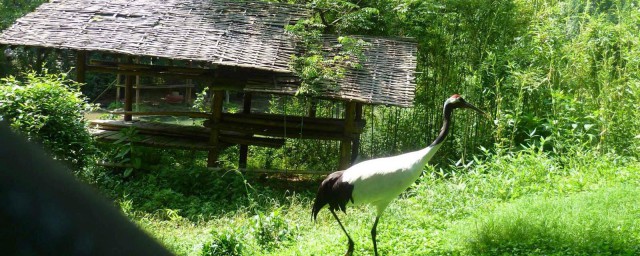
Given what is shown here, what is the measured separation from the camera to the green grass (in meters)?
6.01

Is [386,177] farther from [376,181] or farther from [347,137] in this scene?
[347,137]

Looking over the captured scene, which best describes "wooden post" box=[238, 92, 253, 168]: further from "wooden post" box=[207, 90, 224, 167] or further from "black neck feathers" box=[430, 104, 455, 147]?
"black neck feathers" box=[430, 104, 455, 147]

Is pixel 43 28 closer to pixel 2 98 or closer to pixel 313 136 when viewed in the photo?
pixel 2 98

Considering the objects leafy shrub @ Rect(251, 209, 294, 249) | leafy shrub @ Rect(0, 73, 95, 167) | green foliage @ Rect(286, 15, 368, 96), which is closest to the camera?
leafy shrub @ Rect(251, 209, 294, 249)

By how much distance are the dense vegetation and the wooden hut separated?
0.60m

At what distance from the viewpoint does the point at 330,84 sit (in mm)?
9586

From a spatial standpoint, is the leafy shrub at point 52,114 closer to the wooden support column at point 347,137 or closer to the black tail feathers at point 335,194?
the black tail feathers at point 335,194

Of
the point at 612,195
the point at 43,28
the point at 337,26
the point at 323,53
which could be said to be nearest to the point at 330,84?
the point at 323,53

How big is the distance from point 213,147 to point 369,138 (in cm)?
322

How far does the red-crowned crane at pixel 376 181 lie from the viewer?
20.5 ft

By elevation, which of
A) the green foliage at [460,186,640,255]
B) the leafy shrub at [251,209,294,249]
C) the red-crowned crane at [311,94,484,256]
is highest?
the red-crowned crane at [311,94,484,256]

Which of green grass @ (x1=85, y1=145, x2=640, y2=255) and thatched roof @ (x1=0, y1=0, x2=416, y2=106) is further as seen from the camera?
thatched roof @ (x1=0, y1=0, x2=416, y2=106)

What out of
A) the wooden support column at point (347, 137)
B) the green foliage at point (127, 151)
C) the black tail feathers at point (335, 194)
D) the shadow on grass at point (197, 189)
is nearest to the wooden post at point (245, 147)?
the shadow on grass at point (197, 189)

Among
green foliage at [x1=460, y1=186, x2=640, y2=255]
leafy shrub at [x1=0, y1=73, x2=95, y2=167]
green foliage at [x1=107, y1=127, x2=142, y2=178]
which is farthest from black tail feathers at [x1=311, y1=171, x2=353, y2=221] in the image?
→ green foliage at [x1=107, y1=127, x2=142, y2=178]
